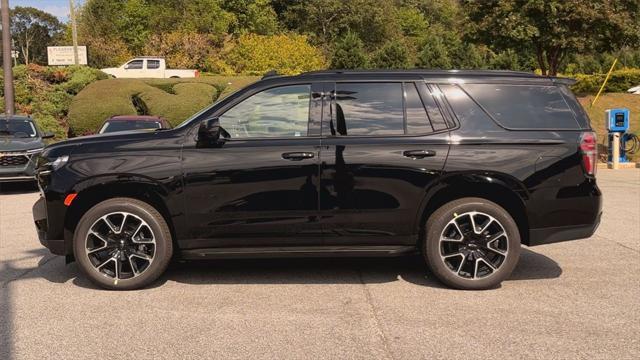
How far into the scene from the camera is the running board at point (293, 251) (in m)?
5.13

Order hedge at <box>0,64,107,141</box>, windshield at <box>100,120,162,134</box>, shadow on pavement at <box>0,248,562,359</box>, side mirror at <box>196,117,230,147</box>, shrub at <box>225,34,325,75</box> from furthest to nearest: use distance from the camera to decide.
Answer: shrub at <box>225,34,325,75</box> < hedge at <box>0,64,107,141</box> < windshield at <box>100,120,162,134</box> < shadow on pavement at <box>0,248,562,359</box> < side mirror at <box>196,117,230,147</box>

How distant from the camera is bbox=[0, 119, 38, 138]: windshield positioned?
43.6 ft

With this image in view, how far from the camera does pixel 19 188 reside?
13.6 m

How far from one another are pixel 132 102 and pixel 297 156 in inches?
732

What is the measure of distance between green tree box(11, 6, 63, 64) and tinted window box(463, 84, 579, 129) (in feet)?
321

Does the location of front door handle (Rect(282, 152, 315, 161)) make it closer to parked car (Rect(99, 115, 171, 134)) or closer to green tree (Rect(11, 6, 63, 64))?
parked car (Rect(99, 115, 171, 134))

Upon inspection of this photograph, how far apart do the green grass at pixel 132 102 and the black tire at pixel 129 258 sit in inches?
629

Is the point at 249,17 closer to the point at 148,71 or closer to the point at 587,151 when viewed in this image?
the point at 148,71

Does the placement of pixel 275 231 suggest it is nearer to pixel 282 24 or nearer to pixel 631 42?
pixel 631 42

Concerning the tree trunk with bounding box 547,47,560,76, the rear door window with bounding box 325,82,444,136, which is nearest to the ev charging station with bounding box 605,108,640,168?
the tree trunk with bounding box 547,47,560,76

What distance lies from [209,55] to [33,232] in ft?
113

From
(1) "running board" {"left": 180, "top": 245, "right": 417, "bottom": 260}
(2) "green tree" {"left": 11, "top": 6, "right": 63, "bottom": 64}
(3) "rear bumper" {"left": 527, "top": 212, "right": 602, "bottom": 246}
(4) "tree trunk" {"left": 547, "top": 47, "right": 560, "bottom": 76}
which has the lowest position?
(1) "running board" {"left": 180, "top": 245, "right": 417, "bottom": 260}

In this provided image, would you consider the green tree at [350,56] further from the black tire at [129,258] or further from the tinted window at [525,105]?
the black tire at [129,258]

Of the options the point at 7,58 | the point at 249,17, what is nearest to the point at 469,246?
the point at 7,58
